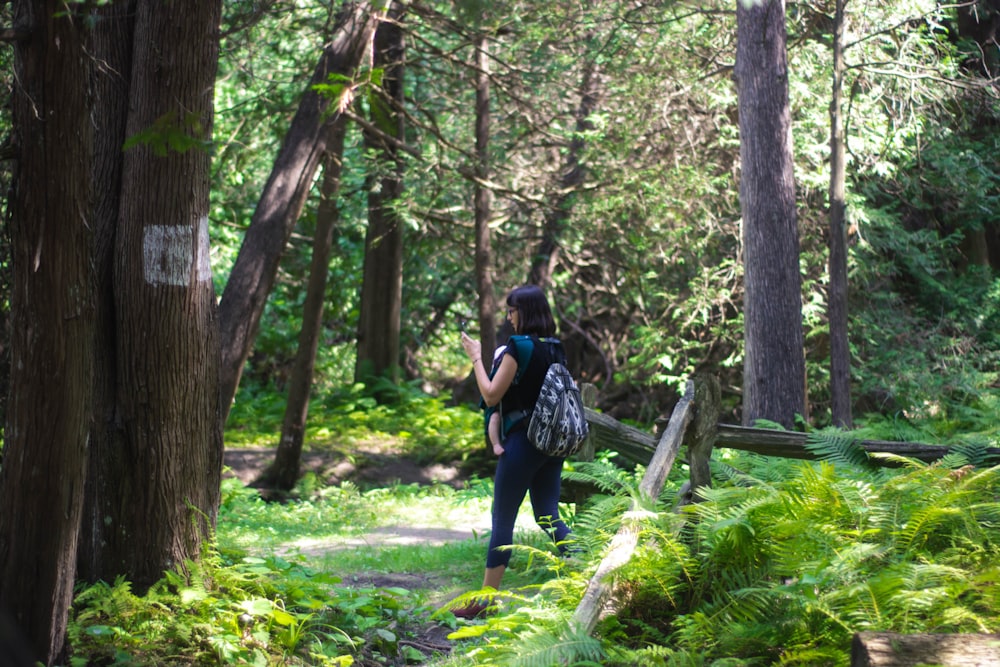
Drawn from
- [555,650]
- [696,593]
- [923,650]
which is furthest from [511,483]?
[923,650]

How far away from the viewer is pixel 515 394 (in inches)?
239

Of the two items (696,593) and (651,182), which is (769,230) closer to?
(651,182)

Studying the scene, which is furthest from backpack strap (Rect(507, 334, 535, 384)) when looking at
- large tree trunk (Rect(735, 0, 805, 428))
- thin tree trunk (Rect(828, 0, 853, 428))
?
thin tree trunk (Rect(828, 0, 853, 428))

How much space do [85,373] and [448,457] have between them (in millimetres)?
12153

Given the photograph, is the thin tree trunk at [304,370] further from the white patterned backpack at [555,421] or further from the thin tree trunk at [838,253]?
the white patterned backpack at [555,421]

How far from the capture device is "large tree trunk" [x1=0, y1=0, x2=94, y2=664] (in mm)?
3988

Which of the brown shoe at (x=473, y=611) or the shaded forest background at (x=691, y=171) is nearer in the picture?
the brown shoe at (x=473, y=611)

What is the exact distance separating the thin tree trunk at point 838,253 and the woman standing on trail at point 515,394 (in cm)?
708

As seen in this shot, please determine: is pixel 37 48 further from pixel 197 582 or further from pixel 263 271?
pixel 263 271

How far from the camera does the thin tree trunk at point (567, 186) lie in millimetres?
15211

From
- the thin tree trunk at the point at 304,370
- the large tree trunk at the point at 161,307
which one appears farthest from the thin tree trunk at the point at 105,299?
the thin tree trunk at the point at 304,370

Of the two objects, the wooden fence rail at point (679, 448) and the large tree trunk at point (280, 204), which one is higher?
the large tree trunk at point (280, 204)

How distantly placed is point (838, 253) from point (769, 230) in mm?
1417

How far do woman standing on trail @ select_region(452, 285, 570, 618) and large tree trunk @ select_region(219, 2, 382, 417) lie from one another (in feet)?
14.9
